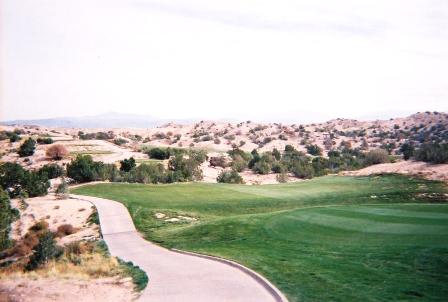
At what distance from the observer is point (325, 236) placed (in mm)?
20172

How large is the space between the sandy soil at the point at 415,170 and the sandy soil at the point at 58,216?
102ft

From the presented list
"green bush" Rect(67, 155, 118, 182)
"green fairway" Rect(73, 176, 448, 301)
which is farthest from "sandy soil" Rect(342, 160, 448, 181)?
"green bush" Rect(67, 155, 118, 182)

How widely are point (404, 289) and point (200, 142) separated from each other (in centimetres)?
9288

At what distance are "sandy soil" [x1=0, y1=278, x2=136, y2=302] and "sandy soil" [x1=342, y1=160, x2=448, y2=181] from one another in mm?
34229

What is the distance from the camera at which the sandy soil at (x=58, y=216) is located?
86.5 feet

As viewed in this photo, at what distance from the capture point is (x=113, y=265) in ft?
56.3

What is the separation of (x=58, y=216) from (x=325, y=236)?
20.6m

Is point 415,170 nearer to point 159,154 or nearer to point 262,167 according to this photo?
point 262,167

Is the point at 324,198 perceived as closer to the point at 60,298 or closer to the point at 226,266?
the point at 226,266

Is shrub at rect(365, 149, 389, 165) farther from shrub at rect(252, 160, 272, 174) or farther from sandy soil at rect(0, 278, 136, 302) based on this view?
sandy soil at rect(0, 278, 136, 302)

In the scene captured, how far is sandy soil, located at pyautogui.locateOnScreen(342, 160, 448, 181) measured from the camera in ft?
132

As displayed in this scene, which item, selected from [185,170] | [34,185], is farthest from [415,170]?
[34,185]

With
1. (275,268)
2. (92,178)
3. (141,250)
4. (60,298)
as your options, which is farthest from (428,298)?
(92,178)

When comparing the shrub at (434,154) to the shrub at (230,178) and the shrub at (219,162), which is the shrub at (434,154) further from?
the shrub at (219,162)
